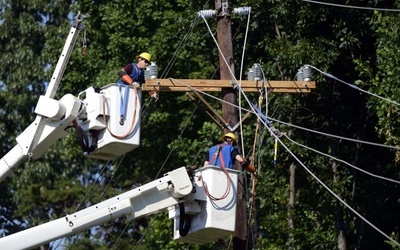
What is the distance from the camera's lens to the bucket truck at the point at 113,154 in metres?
21.1

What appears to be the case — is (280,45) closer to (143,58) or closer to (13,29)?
(143,58)

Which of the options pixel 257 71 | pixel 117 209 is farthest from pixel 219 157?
pixel 257 71

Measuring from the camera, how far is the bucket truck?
21.1 meters

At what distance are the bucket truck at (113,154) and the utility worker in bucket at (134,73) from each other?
0.21 metres

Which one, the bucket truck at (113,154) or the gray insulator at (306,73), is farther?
the gray insulator at (306,73)

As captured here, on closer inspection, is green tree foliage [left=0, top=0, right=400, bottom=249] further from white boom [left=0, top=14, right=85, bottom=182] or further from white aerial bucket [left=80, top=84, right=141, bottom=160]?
white boom [left=0, top=14, right=85, bottom=182]

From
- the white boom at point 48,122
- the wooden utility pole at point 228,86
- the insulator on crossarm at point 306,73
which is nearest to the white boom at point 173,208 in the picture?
the white boom at point 48,122

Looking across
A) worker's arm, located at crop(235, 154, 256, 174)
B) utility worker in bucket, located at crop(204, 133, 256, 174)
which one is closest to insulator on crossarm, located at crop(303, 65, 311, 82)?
worker's arm, located at crop(235, 154, 256, 174)

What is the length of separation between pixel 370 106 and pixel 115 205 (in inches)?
379

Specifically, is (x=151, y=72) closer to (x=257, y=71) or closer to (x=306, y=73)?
(x=257, y=71)

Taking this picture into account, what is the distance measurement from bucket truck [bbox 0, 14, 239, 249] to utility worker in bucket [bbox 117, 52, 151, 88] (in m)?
0.21

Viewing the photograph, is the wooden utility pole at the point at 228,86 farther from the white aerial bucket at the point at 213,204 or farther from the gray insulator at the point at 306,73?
the white aerial bucket at the point at 213,204

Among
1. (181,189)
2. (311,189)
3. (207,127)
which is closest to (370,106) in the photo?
(311,189)

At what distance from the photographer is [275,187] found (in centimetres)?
3447
